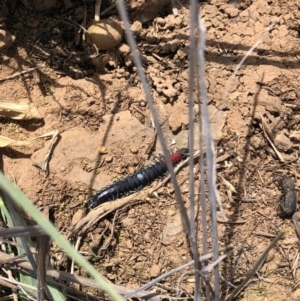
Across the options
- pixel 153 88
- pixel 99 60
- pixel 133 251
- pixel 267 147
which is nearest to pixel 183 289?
pixel 133 251

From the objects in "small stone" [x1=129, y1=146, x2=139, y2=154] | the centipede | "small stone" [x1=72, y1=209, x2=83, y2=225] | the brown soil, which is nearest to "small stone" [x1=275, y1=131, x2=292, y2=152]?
the brown soil

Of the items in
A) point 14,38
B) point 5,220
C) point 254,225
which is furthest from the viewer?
point 14,38

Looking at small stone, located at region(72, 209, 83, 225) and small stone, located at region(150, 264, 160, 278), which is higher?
small stone, located at region(72, 209, 83, 225)

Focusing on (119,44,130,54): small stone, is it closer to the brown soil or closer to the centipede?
the brown soil

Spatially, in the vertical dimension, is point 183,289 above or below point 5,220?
below

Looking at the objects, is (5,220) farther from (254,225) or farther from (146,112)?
(254,225)

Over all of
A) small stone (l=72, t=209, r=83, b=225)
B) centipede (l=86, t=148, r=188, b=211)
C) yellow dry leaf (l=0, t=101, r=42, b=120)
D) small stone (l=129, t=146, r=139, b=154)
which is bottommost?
small stone (l=72, t=209, r=83, b=225)

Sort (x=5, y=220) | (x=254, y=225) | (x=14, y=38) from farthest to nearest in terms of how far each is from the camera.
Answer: (x=14, y=38), (x=254, y=225), (x=5, y=220)
